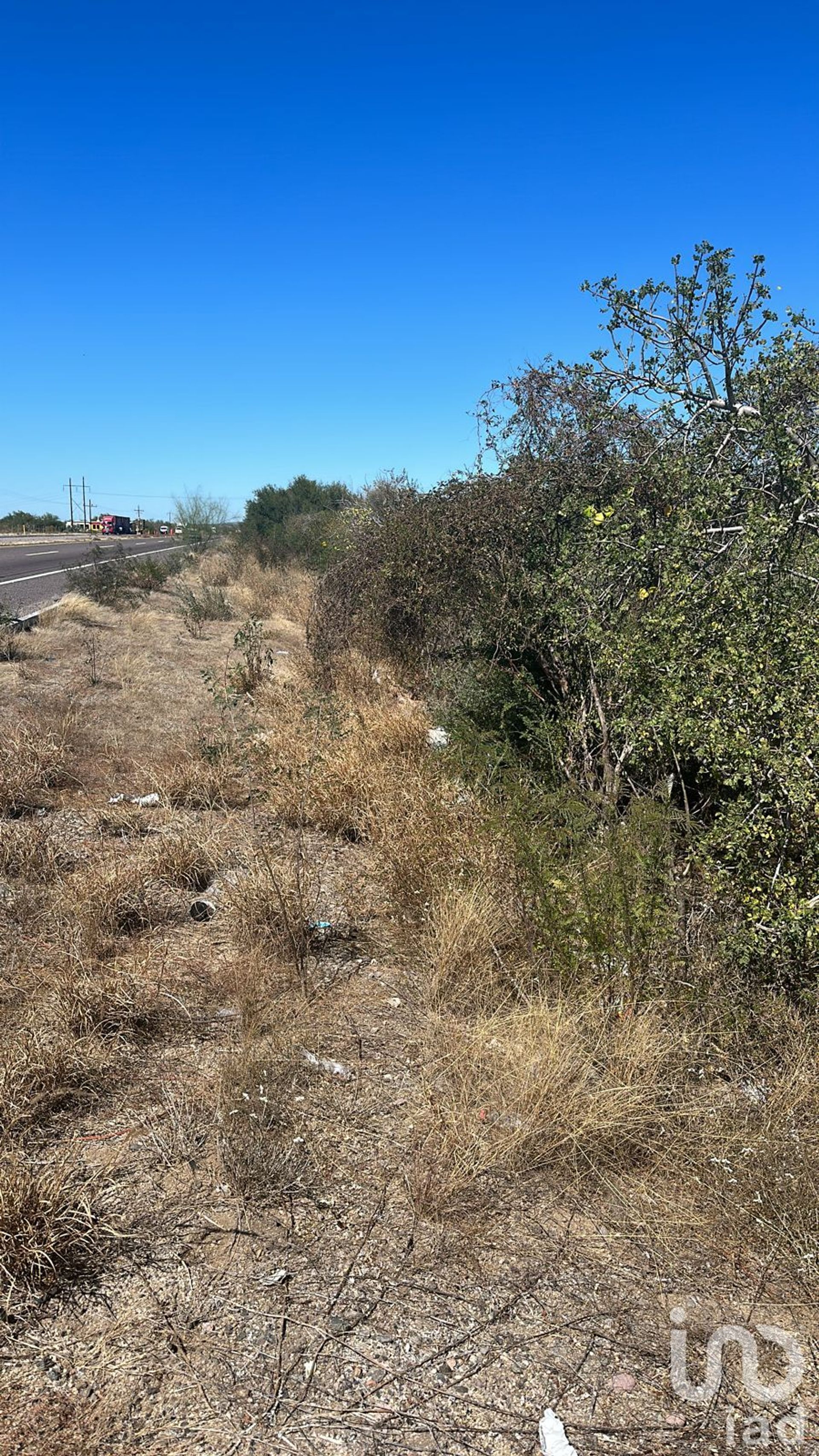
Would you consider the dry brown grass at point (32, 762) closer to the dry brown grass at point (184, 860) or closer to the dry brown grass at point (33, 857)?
the dry brown grass at point (33, 857)

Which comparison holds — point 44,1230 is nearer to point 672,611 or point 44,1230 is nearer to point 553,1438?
point 553,1438

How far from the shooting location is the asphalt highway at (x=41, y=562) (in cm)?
1711

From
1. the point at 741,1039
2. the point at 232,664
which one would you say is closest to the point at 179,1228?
the point at 741,1039

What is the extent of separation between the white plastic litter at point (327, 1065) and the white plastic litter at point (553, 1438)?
4.45 feet

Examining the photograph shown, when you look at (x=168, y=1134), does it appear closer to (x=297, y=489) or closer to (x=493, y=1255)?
(x=493, y=1255)

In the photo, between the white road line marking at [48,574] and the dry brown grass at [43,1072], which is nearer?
the dry brown grass at [43,1072]

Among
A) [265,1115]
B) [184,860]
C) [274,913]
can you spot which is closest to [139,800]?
[184,860]

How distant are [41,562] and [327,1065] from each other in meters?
27.7

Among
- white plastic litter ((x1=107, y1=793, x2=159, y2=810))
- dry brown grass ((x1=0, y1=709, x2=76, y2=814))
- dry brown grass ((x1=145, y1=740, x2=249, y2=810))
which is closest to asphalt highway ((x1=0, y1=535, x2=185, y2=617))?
dry brown grass ((x1=0, y1=709, x2=76, y2=814))

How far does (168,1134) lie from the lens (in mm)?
2844

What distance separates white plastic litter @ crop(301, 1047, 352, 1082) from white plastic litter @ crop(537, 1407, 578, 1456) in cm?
136

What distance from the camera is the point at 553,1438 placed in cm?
191

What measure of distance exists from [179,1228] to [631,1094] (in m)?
1.44

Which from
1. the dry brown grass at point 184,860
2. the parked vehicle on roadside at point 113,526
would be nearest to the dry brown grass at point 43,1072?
the dry brown grass at point 184,860
